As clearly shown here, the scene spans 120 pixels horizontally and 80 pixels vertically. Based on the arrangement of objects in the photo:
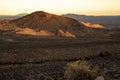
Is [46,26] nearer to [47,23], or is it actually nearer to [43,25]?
[43,25]

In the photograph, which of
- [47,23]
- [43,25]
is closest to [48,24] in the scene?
[47,23]

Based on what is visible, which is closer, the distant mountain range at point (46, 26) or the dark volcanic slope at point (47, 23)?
the distant mountain range at point (46, 26)

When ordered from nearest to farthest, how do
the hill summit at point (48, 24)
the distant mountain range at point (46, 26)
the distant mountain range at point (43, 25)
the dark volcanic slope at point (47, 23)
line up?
the distant mountain range at point (46, 26)
the distant mountain range at point (43, 25)
the hill summit at point (48, 24)
the dark volcanic slope at point (47, 23)

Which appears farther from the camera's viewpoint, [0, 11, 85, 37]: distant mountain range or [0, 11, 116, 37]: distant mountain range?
[0, 11, 85, 37]: distant mountain range

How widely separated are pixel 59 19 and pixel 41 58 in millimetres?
57268

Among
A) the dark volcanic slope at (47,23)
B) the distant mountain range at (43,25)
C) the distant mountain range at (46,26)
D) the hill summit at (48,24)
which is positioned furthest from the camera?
the dark volcanic slope at (47,23)

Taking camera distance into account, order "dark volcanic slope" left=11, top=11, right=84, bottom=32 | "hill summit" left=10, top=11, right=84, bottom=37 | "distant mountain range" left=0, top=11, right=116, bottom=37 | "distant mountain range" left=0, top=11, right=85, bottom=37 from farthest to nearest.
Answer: "dark volcanic slope" left=11, top=11, right=84, bottom=32 → "hill summit" left=10, top=11, right=84, bottom=37 → "distant mountain range" left=0, top=11, right=85, bottom=37 → "distant mountain range" left=0, top=11, right=116, bottom=37

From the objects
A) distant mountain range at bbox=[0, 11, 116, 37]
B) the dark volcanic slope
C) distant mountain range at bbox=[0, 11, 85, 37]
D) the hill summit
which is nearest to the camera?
distant mountain range at bbox=[0, 11, 116, 37]

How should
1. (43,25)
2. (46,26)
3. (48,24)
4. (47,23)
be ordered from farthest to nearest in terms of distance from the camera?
(47,23)
(48,24)
(43,25)
(46,26)

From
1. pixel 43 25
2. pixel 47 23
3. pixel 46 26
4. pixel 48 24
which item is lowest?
pixel 46 26

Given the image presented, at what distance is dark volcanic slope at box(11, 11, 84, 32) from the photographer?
278ft

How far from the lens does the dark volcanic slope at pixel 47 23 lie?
84781 mm

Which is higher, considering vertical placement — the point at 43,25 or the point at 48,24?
the point at 48,24

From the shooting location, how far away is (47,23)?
87500 millimetres
